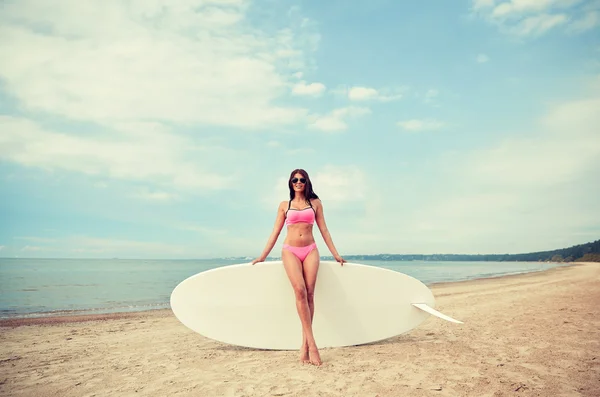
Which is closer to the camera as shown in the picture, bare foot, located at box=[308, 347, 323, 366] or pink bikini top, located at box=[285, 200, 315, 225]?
bare foot, located at box=[308, 347, 323, 366]

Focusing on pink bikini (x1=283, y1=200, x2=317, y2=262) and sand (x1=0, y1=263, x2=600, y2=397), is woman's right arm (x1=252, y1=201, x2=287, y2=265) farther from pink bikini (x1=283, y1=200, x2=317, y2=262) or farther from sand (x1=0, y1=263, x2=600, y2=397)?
sand (x1=0, y1=263, x2=600, y2=397)

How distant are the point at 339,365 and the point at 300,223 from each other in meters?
1.23

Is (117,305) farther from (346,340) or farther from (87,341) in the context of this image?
(346,340)

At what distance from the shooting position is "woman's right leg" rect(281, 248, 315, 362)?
321 centimetres

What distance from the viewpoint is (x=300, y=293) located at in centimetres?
325

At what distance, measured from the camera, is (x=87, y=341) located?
485cm

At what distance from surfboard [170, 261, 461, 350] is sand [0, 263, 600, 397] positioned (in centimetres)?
17

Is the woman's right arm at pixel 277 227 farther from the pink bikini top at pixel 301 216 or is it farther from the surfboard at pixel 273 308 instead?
the surfboard at pixel 273 308

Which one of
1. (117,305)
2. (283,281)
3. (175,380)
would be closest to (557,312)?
(283,281)

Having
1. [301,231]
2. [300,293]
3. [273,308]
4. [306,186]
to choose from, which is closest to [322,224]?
[301,231]

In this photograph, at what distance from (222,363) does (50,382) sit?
135cm

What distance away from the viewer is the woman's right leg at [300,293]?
3205 millimetres

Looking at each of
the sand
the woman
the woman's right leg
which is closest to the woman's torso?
the woman

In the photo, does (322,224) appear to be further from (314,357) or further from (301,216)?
(314,357)
